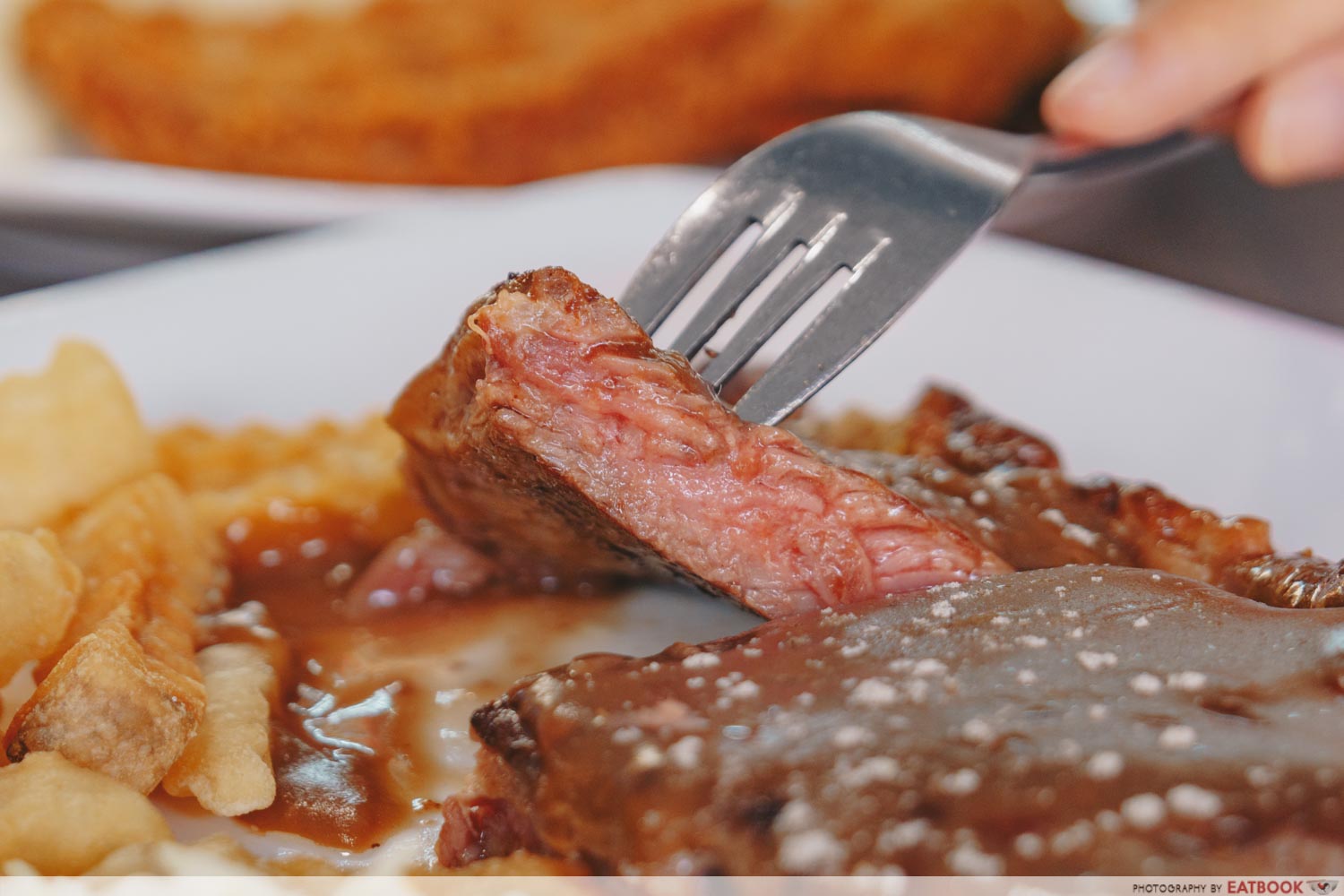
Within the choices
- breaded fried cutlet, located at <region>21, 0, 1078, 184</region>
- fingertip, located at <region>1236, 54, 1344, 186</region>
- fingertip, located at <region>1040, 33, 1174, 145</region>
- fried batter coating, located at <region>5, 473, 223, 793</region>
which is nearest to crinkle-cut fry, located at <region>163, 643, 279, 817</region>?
fried batter coating, located at <region>5, 473, 223, 793</region>

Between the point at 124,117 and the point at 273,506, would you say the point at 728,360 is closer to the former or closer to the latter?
the point at 273,506

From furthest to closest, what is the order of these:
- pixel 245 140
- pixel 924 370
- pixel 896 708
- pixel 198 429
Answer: pixel 245 140 → pixel 924 370 → pixel 198 429 → pixel 896 708

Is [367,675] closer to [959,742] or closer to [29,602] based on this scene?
[29,602]

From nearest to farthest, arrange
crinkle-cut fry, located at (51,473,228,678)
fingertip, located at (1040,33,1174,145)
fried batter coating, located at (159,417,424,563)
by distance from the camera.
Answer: crinkle-cut fry, located at (51,473,228,678) < fried batter coating, located at (159,417,424,563) < fingertip, located at (1040,33,1174,145)

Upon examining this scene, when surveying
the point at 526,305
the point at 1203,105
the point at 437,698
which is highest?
the point at 1203,105

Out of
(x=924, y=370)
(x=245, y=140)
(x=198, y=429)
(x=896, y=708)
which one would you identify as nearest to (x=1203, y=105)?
(x=924, y=370)

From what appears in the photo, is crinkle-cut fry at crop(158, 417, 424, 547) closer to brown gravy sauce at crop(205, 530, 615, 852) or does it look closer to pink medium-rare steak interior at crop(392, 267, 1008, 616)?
brown gravy sauce at crop(205, 530, 615, 852)

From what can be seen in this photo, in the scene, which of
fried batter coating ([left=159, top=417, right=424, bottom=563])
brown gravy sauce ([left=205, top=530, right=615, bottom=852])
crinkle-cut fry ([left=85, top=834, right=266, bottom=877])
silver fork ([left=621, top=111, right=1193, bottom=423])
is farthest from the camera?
fried batter coating ([left=159, top=417, right=424, bottom=563])
